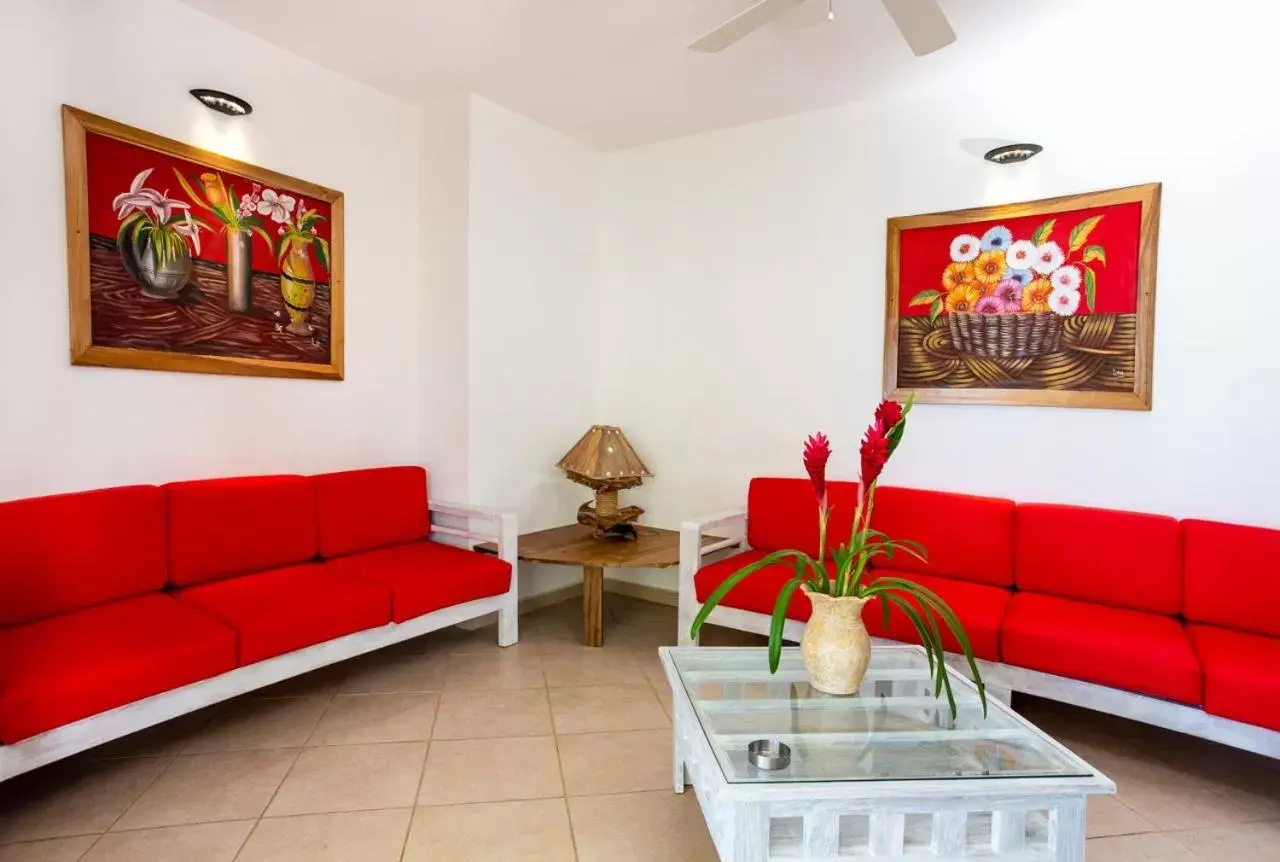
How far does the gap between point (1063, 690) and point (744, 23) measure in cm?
251

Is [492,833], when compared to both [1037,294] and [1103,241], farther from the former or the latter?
[1103,241]

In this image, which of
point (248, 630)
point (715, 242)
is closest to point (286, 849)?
point (248, 630)

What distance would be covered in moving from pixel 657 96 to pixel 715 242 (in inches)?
33.8

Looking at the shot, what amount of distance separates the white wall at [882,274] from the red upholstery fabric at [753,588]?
84 centimetres

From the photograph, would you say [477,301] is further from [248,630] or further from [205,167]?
[248,630]

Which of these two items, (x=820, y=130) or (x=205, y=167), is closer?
(x=205, y=167)

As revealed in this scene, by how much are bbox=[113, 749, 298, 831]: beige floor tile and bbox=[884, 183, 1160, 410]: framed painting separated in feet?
9.97

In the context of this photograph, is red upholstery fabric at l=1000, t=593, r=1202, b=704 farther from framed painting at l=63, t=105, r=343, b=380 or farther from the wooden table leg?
framed painting at l=63, t=105, r=343, b=380

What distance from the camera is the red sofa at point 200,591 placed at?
199cm

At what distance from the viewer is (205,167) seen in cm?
289

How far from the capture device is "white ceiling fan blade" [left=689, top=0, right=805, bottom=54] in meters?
2.12

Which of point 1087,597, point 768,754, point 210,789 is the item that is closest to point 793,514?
point 1087,597

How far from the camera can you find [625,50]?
9.96 feet

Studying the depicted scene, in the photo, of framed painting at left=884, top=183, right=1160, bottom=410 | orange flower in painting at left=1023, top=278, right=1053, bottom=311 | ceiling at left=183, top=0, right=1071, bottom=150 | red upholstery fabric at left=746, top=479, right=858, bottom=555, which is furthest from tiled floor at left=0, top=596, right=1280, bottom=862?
ceiling at left=183, top=0, right=1071, bottom=150
